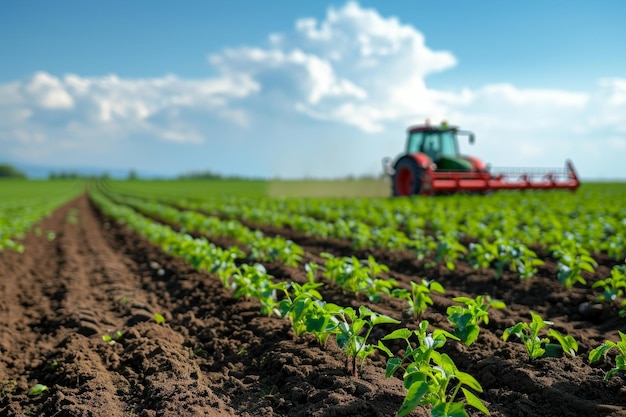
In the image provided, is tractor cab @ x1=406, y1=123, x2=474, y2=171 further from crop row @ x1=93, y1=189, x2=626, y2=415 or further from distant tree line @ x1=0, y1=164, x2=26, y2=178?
distant tree line @ x1=0, y1=164, x2=26, y2=178

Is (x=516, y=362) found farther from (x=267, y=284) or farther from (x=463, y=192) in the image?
(x=463, y=192)

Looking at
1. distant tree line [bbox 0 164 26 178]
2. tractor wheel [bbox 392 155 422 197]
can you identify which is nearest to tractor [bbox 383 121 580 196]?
tractor wheel [bbox 392 155 422 197]

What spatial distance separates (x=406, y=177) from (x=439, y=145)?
1.70 metres

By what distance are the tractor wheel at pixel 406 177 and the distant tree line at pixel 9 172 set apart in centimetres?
10568

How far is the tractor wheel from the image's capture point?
17.4 metres

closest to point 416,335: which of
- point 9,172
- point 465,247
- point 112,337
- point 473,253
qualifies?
point 473,253

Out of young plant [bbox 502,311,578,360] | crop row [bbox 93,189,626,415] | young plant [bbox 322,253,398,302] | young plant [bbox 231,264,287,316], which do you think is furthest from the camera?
young plant [bbox 322,253,398,302]

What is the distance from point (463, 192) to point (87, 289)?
14034mm

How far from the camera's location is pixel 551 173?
68.1 ft

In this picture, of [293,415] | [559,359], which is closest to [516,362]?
[559,359]

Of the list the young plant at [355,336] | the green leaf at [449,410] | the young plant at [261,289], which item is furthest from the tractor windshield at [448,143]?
the green leaf at [449,410]

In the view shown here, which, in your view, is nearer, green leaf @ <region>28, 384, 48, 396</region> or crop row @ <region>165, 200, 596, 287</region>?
green leaf @ <region>28, 384, 48, 396</region>

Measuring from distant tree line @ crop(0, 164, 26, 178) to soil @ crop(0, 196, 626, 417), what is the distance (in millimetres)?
112945

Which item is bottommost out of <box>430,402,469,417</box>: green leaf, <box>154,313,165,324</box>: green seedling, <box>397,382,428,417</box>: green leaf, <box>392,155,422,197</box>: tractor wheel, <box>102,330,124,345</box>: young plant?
<box>102,330,124,345</box>: young plant
